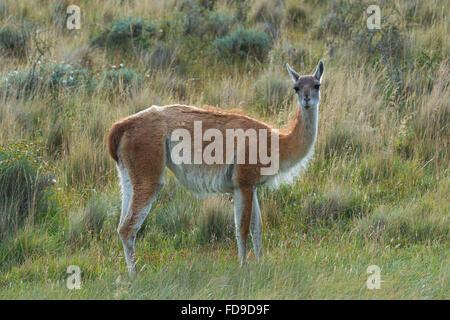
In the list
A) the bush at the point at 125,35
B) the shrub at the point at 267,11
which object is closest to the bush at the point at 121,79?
the bush at the point at 125,35

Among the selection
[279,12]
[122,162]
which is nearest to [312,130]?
[122,162]

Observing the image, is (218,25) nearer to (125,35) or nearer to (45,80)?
(125,35)

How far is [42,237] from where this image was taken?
6246 mm

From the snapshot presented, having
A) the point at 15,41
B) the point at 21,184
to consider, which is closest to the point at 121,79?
the point at 15,41

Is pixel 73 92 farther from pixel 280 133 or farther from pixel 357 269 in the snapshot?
pixel 357 269

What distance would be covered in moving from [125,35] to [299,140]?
625cm

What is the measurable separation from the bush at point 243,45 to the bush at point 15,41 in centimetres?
329

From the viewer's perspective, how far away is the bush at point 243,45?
36.3 ft

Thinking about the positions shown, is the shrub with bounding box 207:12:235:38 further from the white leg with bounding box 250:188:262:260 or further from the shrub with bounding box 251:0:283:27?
the white leg with bounding box 250:188:262:260

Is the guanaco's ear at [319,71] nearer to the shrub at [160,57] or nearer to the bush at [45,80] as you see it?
the bush at [45,80]

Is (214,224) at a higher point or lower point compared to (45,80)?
lower

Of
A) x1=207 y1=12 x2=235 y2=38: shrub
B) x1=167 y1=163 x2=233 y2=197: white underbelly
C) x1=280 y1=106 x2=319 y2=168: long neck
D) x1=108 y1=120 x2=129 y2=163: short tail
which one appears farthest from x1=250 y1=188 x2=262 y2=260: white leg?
x1=207 y1=12 x2=235 y2=38: shrub

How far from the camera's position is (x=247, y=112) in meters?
9.19
